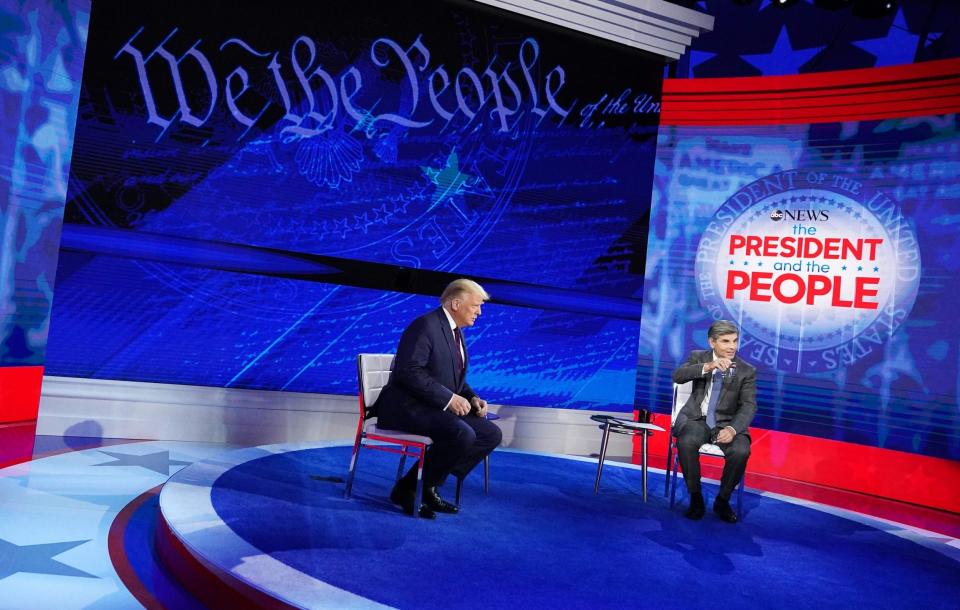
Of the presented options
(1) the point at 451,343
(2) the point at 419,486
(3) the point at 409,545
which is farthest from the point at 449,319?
(3) the point at 409,545

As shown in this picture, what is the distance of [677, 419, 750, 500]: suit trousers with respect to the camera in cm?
425

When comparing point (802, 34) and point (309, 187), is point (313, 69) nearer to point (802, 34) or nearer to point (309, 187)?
point (309, 187)

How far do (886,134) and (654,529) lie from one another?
4042 mm

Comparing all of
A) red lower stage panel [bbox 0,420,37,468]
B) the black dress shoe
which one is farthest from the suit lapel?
red lower stage panel [bbox 0,420,37,468]

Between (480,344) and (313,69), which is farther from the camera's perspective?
(480,344)

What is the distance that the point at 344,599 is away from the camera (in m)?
Answer: 2.33

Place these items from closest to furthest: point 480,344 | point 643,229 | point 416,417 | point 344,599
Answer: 1. point 344,599
2. point 416,417
3. point 480,344
4. point 643,229

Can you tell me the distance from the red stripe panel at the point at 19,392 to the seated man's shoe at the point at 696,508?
416 centimetres

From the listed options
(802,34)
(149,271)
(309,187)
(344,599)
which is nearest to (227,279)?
(149,271)

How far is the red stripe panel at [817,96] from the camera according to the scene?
5871 mm

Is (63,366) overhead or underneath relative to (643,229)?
A: underneath

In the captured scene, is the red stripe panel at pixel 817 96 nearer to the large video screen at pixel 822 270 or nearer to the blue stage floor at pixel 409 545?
the large video screen at pixel 822 270

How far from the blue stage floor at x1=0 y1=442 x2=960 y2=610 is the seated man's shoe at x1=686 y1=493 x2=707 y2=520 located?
6cm

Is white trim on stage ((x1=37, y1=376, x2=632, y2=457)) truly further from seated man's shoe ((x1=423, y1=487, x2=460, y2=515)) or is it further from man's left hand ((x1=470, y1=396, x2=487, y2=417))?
seated man's shoe ((x1=423, y1=487, x2=460, y2=515))
